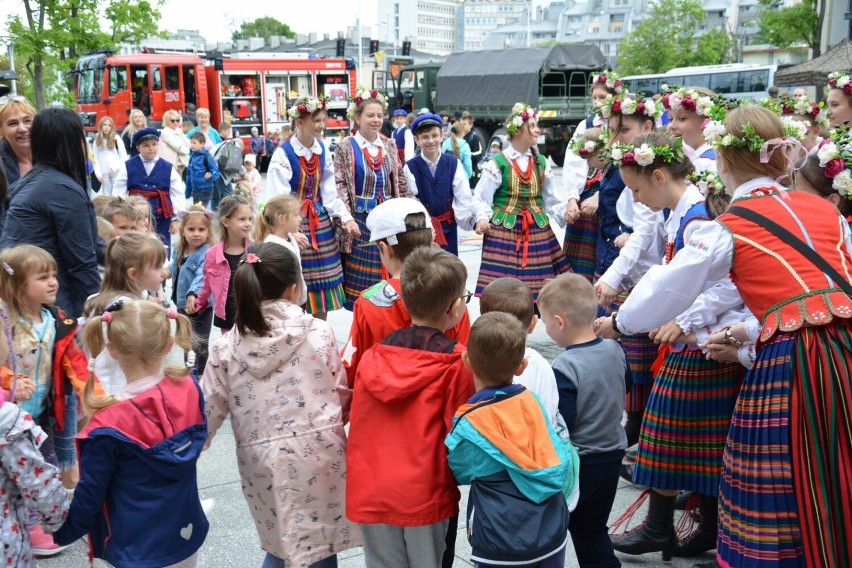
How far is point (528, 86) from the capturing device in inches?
962

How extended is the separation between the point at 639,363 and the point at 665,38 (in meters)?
52.6

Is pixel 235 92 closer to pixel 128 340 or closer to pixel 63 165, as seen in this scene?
pixel 63 165

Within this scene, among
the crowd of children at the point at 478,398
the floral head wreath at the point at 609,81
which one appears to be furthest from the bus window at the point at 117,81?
the crowd of children at the point at 478,398

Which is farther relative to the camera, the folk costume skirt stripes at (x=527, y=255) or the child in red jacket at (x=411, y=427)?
the folk costume skirt stripes at (x=527, y=255)

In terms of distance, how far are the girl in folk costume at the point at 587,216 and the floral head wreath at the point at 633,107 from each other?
0.57 ft

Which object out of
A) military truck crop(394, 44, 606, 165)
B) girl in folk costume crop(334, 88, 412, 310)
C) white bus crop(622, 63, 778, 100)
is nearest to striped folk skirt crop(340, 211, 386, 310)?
girl in folk costume crop(334, 88, 412, 310)

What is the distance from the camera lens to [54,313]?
12.4 feet

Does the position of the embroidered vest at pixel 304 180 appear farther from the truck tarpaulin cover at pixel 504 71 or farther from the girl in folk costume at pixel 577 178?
the truck tarpaulin cover at pixel 504 71

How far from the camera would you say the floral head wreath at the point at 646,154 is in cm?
366

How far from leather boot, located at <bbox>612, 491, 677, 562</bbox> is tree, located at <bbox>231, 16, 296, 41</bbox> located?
10101 centimetres

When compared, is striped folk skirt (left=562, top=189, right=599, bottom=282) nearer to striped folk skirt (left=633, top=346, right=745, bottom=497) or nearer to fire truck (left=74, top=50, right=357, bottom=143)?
striped folk skirt (left=633, top=346, right=745, bottom=497)

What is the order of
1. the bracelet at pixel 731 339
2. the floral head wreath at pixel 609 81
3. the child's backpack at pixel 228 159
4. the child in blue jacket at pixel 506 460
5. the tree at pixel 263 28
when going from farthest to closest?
the tree at pixel 263 28 < the child's backpack at pixel 228 159 < the floral head wreath at pixel 609 81 < the bracelet at pixel 731 339 < the child in blue jacket at pixel 506 460

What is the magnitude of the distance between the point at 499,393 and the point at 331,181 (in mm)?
3982

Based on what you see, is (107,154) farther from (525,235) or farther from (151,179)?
(525,235)
